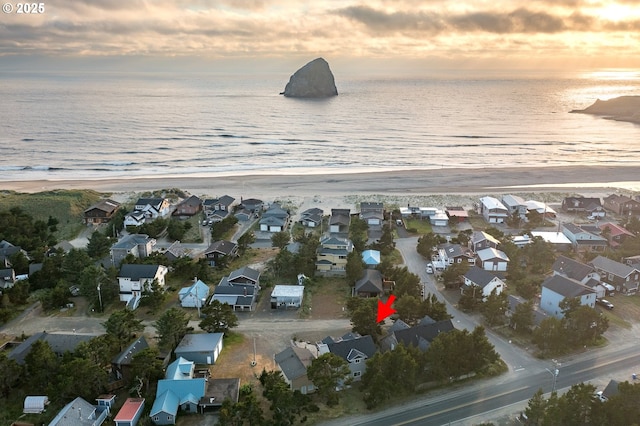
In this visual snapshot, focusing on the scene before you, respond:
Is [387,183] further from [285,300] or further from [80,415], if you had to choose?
[80,415]

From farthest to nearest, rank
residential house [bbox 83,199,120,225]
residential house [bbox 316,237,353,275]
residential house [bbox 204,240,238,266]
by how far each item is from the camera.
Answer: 1. residential house [bbox 83,199,120,225]
2. residential house [bbox 204,240,238,266]
3. residential house [bbox 316,237,353,275]

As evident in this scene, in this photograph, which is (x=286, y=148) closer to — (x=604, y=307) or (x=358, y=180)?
(x=358, y=180)

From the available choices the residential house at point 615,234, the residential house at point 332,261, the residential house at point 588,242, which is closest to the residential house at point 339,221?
the residential house at point 332,261

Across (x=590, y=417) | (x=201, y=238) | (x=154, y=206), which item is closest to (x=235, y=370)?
(x=590, y=417)

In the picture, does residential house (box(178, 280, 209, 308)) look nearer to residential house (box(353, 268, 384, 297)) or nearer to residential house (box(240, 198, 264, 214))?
residential house (box(353, 268, 384, 297))

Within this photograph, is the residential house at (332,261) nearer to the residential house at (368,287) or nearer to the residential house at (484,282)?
the residential house at (368,287)

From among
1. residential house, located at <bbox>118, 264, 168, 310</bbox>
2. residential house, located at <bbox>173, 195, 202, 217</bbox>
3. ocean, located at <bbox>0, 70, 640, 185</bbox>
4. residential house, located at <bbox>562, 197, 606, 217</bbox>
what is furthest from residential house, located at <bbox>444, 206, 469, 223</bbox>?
residential house, located at <bbox>118, 264, 168, 310</bbox>
